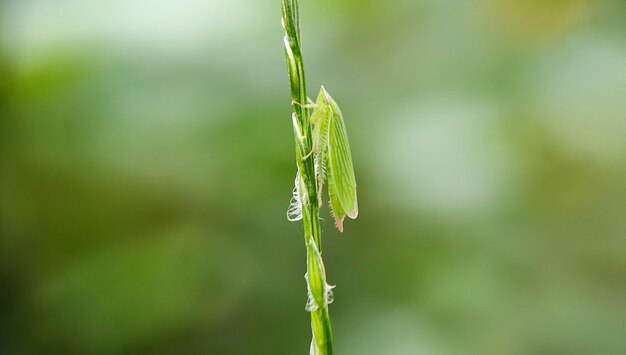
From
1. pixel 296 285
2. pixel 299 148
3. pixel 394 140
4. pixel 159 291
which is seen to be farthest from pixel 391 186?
pixel 299 148

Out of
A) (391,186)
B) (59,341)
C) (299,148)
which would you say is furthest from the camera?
(391,186)

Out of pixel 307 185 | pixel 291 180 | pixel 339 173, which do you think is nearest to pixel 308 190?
pixel 307 185

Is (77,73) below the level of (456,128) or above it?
above

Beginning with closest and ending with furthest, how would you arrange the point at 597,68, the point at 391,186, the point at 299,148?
1. the point at 299,148
2. the point at 391,186
3. the point at 597,68

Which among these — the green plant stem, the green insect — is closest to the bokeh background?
the green insect

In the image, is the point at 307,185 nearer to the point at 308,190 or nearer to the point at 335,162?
the point at 308,190

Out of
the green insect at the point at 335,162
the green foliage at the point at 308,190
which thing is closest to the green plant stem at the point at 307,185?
the green foliage at the point at 308,190

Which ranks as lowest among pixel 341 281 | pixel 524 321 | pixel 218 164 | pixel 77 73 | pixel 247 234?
pixel 524 321

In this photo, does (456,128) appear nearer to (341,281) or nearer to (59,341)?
(341,281)
